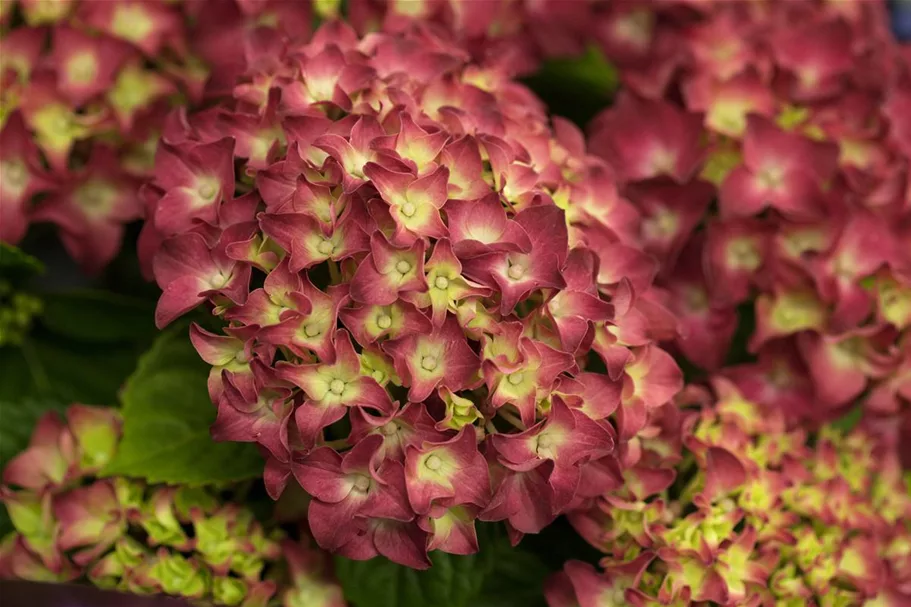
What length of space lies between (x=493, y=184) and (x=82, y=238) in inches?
13.4

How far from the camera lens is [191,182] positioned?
69 centimetres

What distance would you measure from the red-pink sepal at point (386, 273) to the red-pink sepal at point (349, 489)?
76 mm

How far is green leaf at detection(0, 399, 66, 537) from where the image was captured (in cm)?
80

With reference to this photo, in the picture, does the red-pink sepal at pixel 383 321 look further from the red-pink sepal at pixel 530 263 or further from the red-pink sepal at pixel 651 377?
the red-pink sepal at pixel 651 377

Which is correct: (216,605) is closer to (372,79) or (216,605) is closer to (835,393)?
(372,79)

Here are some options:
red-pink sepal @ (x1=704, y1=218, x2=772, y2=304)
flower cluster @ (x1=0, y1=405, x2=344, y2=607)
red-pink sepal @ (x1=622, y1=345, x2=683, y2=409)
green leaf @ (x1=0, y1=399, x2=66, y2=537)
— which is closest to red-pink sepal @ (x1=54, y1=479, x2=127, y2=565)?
flower cluster @ (x1=0, y1=405, x2=344, y2=607)

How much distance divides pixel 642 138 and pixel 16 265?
0.50 metres

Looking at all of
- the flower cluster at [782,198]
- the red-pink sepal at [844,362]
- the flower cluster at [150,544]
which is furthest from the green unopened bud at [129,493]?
the red-pink sepal at [844,362]

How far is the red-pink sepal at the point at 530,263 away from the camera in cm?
60

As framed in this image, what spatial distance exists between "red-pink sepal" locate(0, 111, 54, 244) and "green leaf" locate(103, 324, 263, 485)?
0.46 ft

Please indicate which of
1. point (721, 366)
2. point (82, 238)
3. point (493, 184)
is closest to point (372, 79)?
point (493, 184)

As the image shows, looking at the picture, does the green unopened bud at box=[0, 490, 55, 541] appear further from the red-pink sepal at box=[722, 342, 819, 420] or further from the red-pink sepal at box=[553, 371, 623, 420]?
the red-pink sepal at box=[722, 342, 819, 420]

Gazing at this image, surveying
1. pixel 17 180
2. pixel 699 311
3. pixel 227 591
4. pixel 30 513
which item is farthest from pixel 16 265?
pixel 699 311

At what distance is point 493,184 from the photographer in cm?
66
